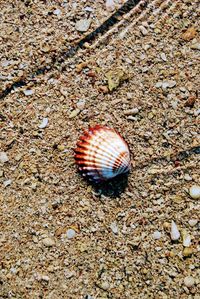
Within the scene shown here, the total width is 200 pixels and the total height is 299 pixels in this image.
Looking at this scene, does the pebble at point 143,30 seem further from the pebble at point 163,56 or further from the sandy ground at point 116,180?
the pebble at point 163,56

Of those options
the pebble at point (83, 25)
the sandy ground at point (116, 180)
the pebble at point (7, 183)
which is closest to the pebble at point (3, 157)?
the sandy ground at point (116, 180)

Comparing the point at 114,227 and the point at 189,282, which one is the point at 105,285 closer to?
the point at 114,227

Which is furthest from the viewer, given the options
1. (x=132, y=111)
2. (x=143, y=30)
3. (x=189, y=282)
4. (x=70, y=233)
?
(x=143, y=30)

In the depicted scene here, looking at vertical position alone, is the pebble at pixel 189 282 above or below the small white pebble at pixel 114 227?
below

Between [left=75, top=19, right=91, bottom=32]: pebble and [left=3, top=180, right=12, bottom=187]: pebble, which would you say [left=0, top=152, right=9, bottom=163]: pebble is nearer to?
[left=3, top=180, right=12, bottom=187]: pebble

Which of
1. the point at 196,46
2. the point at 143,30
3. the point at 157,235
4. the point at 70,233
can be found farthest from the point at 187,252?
the point at 143,30

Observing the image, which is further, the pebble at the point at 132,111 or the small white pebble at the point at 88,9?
the small white pebble at the point at 88,9
